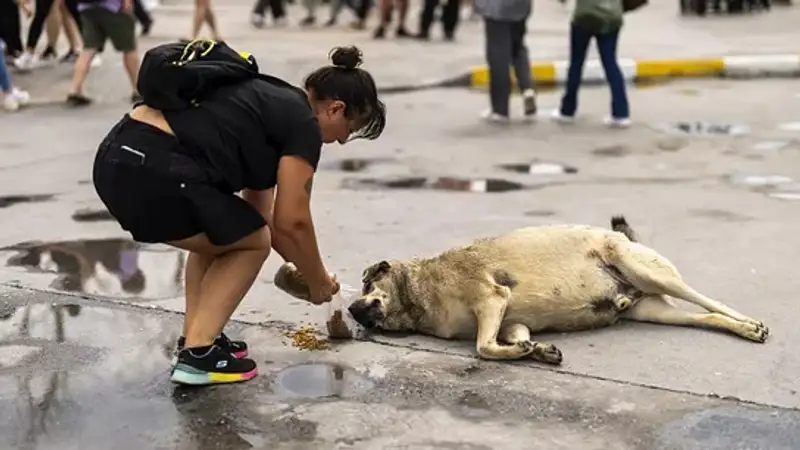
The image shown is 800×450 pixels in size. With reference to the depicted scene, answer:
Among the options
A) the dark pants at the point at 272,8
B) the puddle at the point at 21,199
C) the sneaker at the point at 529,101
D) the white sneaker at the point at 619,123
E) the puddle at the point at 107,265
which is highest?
the puddle at the point at 107,265

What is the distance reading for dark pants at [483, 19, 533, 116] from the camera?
10422 millimetres

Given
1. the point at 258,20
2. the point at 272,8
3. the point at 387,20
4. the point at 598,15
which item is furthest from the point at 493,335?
the point at 272,8

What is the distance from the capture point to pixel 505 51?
1048cm

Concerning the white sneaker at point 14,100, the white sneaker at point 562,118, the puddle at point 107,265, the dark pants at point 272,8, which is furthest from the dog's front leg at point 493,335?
the dark pants at point 272,8

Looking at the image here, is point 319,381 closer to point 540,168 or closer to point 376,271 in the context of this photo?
point 376,271

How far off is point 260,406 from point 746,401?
5.79ft

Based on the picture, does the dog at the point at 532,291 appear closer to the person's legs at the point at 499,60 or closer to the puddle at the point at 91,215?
the puddle at the point at 91,215

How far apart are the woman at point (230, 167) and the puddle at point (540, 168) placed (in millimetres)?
4492

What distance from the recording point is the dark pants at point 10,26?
44.5ft

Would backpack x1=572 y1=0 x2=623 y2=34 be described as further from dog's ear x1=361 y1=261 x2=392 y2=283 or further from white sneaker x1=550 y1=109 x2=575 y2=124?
dog's ear x1=361 y1=261 x2=392 y2=283

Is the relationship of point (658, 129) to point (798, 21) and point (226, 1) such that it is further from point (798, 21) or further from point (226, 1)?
point (226, 1)

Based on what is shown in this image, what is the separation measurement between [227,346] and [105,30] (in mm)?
7689

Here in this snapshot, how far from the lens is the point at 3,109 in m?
11.6

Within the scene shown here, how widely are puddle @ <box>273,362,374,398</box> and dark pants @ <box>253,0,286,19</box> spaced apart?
54.7 feet
